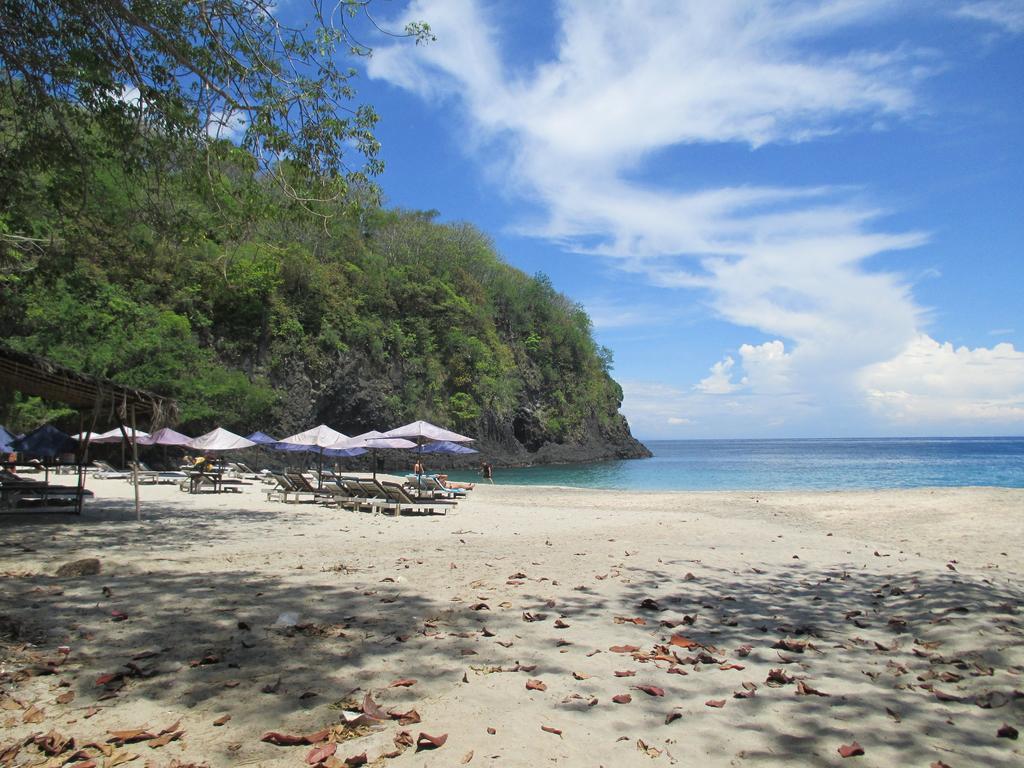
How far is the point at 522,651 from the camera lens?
4422 mm

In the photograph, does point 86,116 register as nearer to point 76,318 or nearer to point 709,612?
point 709,612

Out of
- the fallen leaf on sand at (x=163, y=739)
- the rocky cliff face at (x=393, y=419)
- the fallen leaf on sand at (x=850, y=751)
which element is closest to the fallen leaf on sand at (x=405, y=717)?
the fallen leaf on sand at (x=163, y=739)

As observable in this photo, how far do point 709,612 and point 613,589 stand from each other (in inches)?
44.0

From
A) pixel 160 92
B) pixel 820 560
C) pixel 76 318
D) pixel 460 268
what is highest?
pixel 460 268

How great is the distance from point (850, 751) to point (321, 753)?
2.39 meters

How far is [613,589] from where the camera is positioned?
657 centimetres

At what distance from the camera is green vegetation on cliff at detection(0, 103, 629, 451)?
897 cm

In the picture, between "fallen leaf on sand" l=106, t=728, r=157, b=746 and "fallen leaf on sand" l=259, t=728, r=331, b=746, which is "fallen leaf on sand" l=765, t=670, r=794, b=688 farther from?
"fallen leaf on sand" l=106, t=728, r=157, b=746

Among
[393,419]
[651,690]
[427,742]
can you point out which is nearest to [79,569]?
[427,742]

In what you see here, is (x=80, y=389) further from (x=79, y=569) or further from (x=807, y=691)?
(x=807, y=691)

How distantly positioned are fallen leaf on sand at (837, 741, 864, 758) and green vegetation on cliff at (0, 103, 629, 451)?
23.8 feet

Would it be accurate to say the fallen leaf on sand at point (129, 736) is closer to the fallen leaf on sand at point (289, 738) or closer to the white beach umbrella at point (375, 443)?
the fallen leaf on sand at point (289, 738)

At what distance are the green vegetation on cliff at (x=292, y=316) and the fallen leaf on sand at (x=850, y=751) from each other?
7240 millimetres

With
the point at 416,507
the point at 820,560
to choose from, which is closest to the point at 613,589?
the point at 820,560
